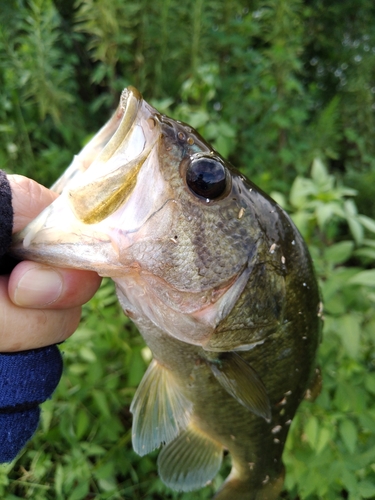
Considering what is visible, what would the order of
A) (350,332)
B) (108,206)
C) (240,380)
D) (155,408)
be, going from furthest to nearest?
(350,332) < (155,408) < (240,380) < (108,206)

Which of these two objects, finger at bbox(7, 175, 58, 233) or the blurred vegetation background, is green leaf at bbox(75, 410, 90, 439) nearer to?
the blurred vegetation background

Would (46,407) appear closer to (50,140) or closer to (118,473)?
(118,473)

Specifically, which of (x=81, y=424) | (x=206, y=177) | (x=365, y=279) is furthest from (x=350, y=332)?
(x=81, y=424)

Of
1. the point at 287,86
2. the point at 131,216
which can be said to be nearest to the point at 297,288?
the point at 131,216

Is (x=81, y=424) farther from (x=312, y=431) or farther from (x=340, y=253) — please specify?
(x=340, y=253)

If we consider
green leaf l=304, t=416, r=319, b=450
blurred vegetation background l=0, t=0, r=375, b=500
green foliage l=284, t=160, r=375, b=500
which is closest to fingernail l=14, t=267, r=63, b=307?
blurred vegetation background l=0, t=0, r=375, b=500

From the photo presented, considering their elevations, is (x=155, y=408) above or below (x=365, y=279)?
below

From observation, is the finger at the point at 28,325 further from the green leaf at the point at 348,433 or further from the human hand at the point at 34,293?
the green leaf at the point at 348,433
